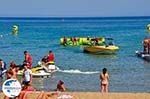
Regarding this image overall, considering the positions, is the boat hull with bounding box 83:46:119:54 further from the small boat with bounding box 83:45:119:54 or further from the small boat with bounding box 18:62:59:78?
the small boat with bounding box 18:62:59:78

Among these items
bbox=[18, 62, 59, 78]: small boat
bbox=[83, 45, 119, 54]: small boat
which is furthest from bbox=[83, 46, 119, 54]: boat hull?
bbox=[18, 62, 59, 78]: small boat

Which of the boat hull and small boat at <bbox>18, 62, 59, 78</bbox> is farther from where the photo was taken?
the boat hull

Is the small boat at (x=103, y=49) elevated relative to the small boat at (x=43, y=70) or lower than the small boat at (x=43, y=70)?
lower

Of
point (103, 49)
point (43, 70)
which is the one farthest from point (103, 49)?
point (43, 70)

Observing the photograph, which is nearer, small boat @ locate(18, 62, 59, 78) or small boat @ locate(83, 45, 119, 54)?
small boat @ locate(18, 62, 59, 78)

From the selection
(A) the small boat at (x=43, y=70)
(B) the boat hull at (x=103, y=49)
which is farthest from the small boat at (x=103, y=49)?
(A) the small boat at (x=43, y=70)

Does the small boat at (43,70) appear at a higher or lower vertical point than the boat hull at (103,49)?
higher

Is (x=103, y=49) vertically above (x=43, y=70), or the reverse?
(x=43, y=70)

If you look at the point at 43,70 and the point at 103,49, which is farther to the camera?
the point at 103,49

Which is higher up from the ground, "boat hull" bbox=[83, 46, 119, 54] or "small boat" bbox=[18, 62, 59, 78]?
"small boat" bbox=[18, 62, 59, 78]

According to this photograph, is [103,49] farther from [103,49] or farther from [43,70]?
[43,70]

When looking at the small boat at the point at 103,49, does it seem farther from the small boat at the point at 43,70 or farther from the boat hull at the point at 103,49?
the small boat at the point at 43,70

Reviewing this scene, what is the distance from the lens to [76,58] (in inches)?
1764

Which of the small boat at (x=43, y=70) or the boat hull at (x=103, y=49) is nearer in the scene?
the small boat at (x=43, y=70)
